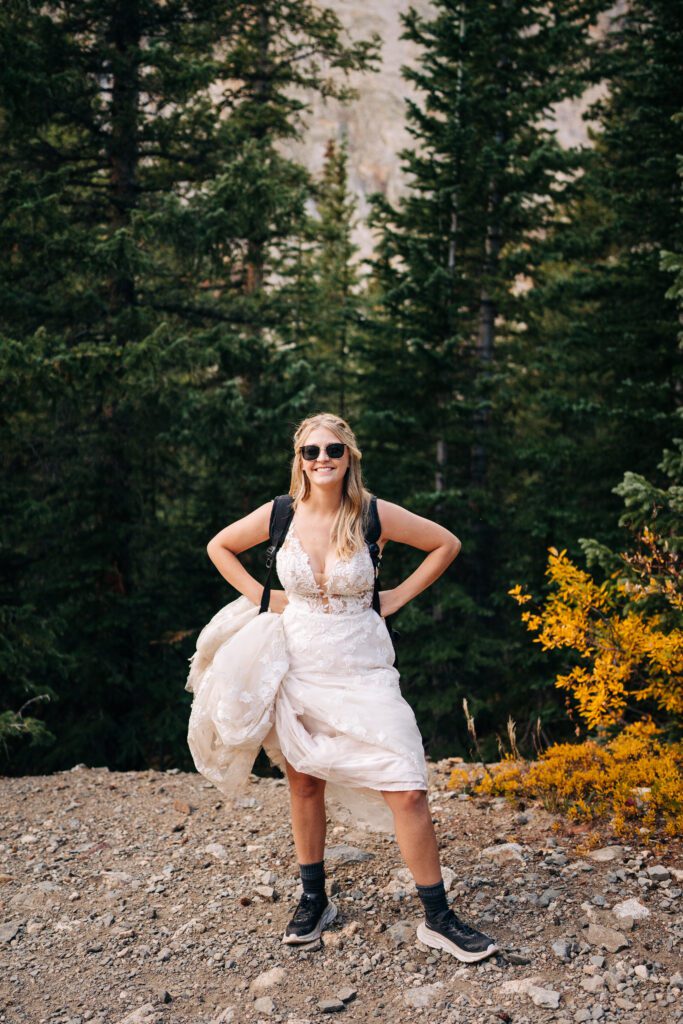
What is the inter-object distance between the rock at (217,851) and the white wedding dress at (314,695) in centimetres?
122

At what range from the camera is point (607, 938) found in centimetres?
353

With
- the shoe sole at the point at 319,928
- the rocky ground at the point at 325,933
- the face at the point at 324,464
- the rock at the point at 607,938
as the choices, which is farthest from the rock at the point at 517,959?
the face at the point at 324,464

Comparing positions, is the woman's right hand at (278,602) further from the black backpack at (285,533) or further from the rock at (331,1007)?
the rock at (331,1007)

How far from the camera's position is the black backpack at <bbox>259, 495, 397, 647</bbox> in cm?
367

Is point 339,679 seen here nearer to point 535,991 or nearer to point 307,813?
point 307,813

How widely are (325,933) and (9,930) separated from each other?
63.8 inches

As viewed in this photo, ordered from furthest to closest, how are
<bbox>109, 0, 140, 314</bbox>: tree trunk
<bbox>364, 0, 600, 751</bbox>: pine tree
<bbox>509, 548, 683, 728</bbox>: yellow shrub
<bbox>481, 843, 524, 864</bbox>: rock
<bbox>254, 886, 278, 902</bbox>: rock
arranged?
<bbox>364, 0, 600, 751</bbox>: pine tree
<bbox>109, 0, 140, 314</bbox>: tree trunk
<bbox>509, 548, 683, 728</bbox>: yellow shrub
<bbox>481, 843, 524, 864</bbox>: rock
<bbox>254, 886, 278, 902</bbox>: rock

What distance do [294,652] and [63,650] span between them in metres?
7.75

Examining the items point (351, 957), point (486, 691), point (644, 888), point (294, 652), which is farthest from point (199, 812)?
point (486, 691)

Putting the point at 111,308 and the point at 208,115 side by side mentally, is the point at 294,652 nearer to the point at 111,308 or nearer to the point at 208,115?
the point at 111,308

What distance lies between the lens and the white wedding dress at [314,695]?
3.36m

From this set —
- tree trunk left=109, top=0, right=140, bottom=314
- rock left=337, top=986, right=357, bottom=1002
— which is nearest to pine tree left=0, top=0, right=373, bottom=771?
tree trunk left=109, top=0, right=140, bottom=314

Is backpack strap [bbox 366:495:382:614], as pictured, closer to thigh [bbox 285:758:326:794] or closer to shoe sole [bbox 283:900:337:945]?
thigh [bbox 285:758:326:794]

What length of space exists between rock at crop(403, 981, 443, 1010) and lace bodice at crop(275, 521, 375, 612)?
1620mm
